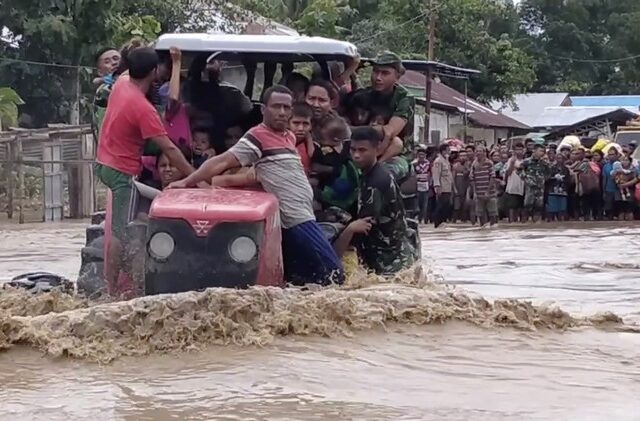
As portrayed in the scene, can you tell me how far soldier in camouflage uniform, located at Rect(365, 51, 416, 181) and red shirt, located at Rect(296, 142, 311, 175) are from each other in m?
0.67

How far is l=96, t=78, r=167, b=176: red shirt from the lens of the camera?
768 centimetres

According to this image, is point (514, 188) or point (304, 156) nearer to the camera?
point (304, 156)

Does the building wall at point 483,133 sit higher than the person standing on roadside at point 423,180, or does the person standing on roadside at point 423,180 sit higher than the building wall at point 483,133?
the building wall at point 483,133

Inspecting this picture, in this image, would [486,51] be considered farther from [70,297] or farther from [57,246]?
[70,297]

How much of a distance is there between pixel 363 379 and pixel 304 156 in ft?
8.11

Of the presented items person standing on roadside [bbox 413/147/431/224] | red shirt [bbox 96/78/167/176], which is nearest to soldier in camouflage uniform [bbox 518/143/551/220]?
person standing on roadside [bbox 413/147/431/224]

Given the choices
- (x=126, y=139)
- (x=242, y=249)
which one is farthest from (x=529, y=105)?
(x=242, y=249)

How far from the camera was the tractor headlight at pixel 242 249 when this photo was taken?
6793 mm

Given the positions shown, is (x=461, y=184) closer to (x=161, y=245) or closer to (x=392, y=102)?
(x=392, y=102)

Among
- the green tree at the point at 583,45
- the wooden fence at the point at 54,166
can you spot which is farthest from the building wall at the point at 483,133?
the wooden fence at the point at 54,166

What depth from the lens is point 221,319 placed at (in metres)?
6.54

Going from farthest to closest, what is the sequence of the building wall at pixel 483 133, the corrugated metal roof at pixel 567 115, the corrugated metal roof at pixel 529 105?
the corrugated metal roof at pixel 529 105, the building wall at pixel 483 133, the corrugated metal roof at pixel 567 115

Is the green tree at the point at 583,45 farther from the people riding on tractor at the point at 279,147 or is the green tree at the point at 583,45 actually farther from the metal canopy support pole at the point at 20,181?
the people riding on tractor at the point at 279,147

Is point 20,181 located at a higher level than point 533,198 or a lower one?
higher
